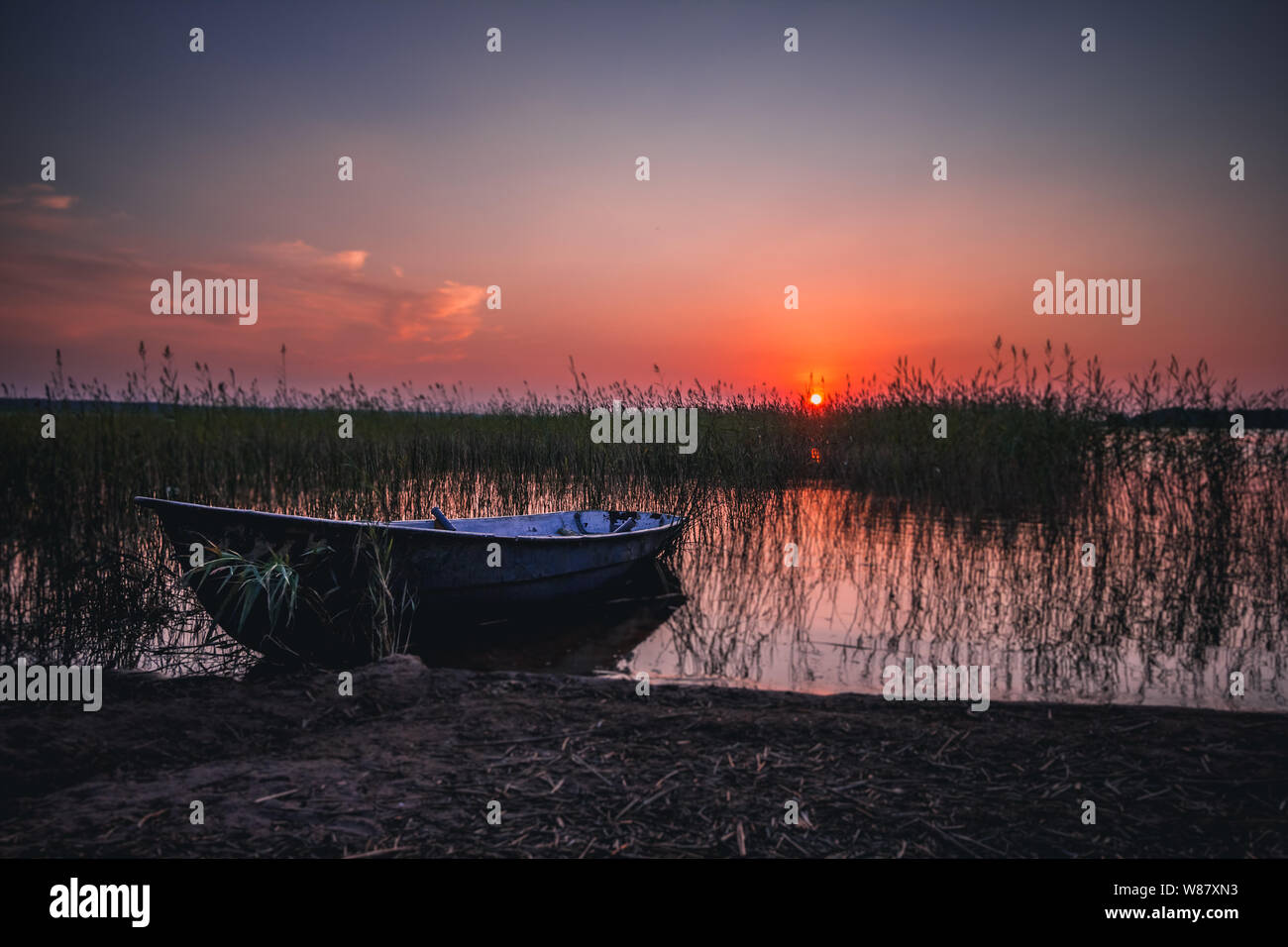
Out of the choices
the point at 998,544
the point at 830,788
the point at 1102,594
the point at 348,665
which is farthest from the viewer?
the point at 998,544

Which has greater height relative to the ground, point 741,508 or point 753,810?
point 741,508

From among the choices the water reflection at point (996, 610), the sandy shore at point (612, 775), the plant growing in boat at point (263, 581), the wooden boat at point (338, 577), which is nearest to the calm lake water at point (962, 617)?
the water reflection at point (996, 610)

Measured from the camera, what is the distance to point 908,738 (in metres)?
3.40

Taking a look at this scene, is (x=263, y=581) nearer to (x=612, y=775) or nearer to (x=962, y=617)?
(x=612, y=775)

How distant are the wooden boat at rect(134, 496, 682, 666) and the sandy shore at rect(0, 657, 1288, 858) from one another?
897 mm

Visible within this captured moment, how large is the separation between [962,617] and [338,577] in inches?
185

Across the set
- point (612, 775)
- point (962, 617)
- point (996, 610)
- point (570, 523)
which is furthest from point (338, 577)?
point (996, 610)

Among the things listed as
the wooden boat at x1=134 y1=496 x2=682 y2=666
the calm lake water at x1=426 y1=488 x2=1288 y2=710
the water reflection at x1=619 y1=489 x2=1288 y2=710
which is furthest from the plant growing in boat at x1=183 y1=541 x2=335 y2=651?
the water reflection at x1=619 y1=489 x2=1288 y2=710

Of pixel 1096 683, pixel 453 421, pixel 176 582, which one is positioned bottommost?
pixel 1096 683

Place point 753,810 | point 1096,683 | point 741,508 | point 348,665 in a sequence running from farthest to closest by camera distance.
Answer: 1. point 741,508
2. point 348,665
3. point 1096,683
4. point 753,810

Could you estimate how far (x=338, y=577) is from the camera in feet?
16.4

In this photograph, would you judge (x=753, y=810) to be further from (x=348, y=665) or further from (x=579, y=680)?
Result: (x=348, y=665)
